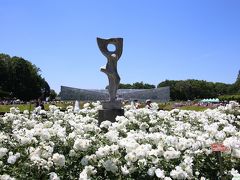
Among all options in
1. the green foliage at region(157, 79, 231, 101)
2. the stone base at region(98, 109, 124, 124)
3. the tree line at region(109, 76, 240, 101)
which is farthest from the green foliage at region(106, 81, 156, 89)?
the stone base at region(98, 109, 124, 124)

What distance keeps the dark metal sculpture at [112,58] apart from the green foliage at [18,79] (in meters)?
62.7

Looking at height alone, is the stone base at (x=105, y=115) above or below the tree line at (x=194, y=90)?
below

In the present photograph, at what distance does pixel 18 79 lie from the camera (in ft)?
265

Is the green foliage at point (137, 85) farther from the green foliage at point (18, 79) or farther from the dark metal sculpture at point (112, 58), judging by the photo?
the dark metal sculpture at point (112, 58)

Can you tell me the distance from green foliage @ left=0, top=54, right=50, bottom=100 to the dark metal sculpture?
62655mm

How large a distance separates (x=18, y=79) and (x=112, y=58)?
67931 mm

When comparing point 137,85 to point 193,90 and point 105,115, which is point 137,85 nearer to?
point 193,90

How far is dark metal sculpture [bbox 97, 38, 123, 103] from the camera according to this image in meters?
15.1

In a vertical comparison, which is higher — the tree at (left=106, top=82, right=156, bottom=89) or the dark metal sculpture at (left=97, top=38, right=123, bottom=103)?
the tree at (left=106, top=82, right=156, bottom=89)

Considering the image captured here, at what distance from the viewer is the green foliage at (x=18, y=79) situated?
78.7 metres

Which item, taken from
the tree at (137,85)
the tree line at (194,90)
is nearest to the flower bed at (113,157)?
the tree line at (194,90)

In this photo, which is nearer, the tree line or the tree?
the tree line

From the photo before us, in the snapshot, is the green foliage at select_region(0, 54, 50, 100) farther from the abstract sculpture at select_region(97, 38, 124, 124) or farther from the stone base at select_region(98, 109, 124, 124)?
the stone base at select_region(98, 109, 124, 124)

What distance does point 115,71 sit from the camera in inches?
597
